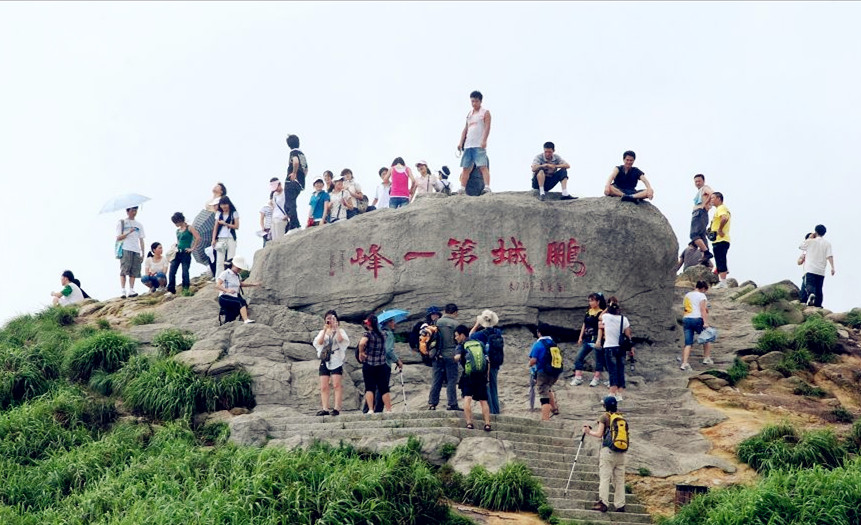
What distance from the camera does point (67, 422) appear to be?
1936cm

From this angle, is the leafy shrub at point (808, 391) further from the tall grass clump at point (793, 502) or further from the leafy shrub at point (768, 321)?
the tall grass clump at point (793, 502)

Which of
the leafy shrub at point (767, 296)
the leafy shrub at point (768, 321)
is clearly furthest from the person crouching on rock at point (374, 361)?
the leafy shrub at point (767, 296)

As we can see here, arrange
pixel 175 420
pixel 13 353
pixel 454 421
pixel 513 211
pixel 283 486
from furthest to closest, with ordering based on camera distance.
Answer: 1. pixel 513 211
2. pixel 13 353
3. pixel 175 420
4. pixel 454 421
5. pixel 283 486

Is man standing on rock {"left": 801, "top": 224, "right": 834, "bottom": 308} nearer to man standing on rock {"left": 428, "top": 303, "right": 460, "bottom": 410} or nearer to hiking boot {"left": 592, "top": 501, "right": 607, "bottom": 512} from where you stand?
man standing on rock {"left": 428, "top": 303, "right": 460, "bottom": 410}

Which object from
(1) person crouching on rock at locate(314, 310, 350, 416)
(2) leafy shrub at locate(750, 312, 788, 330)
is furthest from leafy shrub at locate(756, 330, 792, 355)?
(1) person crouching on rock at locate(314, 310, 350, 416)

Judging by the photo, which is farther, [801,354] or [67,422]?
[801,354]

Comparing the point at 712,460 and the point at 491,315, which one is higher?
the point at 491,315

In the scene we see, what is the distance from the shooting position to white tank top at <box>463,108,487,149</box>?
22781 millimetres

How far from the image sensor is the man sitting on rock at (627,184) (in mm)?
23109

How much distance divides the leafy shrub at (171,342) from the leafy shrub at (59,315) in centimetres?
286

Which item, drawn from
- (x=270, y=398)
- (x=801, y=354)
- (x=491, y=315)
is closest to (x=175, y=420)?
(x=270, y=398)

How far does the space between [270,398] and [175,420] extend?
165cm

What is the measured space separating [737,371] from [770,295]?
3576 millimetres

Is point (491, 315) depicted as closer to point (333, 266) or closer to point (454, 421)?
point (454, 421)
